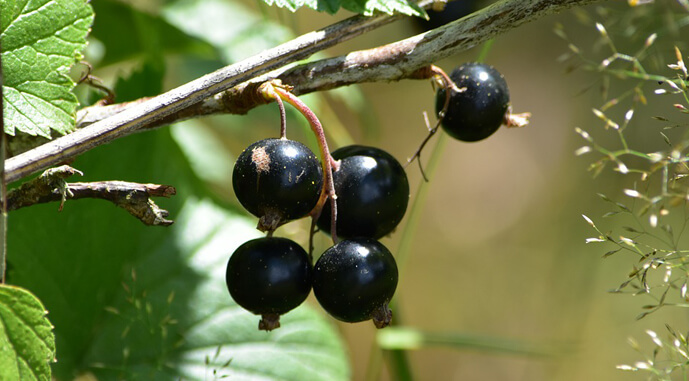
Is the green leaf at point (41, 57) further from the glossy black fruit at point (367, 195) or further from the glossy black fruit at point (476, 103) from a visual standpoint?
the glossy black fruit at point (476, 103)

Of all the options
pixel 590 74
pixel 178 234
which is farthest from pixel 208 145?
pixel 590 74

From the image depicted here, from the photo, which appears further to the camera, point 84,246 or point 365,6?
point 84,246

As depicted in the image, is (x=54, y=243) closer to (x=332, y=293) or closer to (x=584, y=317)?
(x=332, y=293)

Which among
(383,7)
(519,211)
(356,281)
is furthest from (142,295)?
(519,211)

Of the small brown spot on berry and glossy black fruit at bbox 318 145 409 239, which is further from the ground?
Answer: the small brown spot on berry

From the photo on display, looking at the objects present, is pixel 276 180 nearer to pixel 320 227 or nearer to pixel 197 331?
pixel 320 227

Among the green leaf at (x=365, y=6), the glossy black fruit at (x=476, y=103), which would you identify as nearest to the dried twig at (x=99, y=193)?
the green leaf at (x=365, y=6)

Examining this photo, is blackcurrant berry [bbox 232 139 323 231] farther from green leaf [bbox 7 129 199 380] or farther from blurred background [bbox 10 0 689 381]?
blurred background [bbox 10 0 689 381]

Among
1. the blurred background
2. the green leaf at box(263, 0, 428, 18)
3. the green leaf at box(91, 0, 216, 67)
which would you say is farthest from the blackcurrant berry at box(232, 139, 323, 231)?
the blurred background
